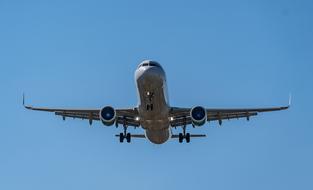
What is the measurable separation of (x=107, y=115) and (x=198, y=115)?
6.51 m

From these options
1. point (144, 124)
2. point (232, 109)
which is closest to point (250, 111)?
point (232, 109)

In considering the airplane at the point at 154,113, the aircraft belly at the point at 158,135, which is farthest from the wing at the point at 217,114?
the aircraft belly at the point at 158,135

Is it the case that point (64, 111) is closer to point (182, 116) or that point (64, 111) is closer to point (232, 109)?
point (182, 116)

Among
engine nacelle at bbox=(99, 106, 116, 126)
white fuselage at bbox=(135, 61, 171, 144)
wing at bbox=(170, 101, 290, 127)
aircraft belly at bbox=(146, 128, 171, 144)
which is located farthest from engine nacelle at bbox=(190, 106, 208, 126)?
engine nacelle at bbox=(99, 106, 116, 126)

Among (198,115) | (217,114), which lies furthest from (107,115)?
(217,114)

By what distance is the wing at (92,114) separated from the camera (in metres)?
41.7

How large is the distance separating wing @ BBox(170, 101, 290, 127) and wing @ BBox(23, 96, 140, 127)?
3.00 m

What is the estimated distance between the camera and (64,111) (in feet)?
146

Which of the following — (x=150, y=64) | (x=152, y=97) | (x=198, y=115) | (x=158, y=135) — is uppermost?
(x=150, y=64)

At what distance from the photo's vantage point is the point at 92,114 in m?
44.4

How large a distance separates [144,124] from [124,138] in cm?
402

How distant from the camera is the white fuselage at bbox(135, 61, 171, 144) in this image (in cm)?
3759

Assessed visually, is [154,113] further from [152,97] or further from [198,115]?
[198,115]

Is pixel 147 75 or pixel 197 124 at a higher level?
pixel 147 75
